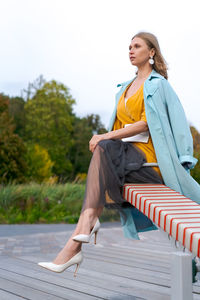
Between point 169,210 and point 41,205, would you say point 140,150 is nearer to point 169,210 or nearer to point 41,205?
point 169,210

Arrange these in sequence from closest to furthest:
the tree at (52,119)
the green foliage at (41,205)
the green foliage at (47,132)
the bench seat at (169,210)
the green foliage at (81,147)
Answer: the bench seat at (169,210), the green foliage at (41,205), the green foliage at (47,132), the tree at (52,119), the green foliage at (81,147)

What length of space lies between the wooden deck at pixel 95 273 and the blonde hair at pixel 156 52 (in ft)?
4.23

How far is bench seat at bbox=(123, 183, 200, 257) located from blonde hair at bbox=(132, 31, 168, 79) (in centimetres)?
87

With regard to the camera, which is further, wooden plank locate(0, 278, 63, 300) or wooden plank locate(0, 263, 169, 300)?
wooden plank locate(0, 263, 169, 300)

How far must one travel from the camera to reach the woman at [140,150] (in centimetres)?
231

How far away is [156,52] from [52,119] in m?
28.2

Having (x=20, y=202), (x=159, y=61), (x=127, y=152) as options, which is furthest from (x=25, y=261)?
(x=20, y=202)

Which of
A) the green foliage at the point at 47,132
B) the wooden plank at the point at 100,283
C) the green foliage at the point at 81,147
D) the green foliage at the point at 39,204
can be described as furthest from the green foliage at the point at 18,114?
the wooden plank at the point at 100,283

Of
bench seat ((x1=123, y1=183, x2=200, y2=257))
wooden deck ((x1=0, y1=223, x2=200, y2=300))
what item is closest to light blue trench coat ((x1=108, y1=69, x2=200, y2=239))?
bench seat ((x1=123, y1=183, x2=200, y2=257))

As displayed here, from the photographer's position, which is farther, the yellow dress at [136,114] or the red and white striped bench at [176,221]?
the yellow dress at [136,114]

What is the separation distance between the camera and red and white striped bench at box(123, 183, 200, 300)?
6.15 ft

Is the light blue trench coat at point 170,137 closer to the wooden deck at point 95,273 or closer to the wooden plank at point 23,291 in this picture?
the wooden deck at point 95,273

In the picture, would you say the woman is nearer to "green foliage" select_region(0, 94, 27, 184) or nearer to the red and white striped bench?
the red and white striped bench

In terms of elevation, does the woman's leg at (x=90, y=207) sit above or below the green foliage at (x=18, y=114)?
below
